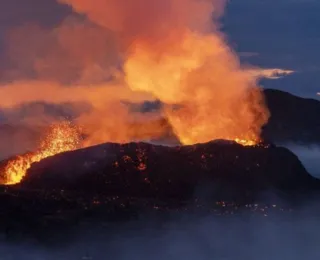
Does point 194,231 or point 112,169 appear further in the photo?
point 112,169

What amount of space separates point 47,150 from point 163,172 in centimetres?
3007

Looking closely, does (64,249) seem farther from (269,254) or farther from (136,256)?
(269,254)

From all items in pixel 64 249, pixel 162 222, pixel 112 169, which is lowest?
pixel 64 249

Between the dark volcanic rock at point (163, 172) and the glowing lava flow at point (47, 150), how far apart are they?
19.8 ft

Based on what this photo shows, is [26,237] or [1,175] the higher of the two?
[1,175]

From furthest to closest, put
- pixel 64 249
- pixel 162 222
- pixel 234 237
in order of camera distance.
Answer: pixel 234 237 < pixel 162 222 < pixel 64 249

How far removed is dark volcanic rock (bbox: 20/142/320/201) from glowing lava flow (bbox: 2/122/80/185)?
603 cm

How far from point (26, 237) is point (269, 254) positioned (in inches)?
1281

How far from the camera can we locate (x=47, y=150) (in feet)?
485

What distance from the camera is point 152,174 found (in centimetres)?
12412

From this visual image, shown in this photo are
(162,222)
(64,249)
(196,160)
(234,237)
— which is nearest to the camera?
(64,249)

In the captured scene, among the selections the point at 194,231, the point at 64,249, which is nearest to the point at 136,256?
the point at 64,249

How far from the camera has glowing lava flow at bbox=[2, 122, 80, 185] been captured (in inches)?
5094

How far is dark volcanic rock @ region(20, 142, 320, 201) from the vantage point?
398 feet
